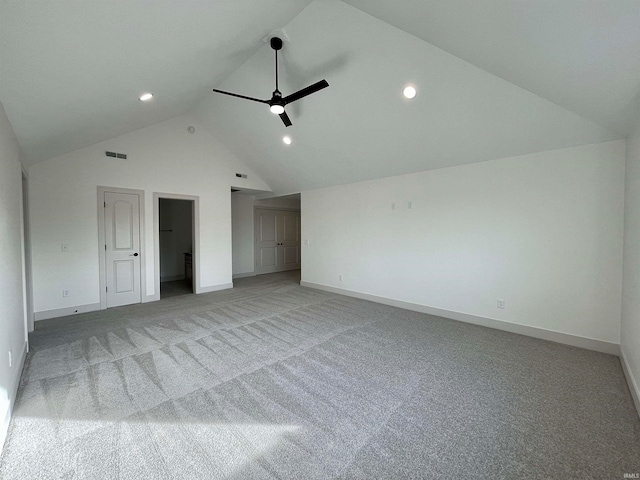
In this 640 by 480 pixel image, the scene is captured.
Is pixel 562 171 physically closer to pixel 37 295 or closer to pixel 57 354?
pixel 57 354

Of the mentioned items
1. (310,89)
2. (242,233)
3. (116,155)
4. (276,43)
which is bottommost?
(242,233)

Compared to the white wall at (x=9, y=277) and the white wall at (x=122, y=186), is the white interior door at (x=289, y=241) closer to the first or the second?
the white wall at (x=122, y=186)

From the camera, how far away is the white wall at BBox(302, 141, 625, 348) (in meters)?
3.01

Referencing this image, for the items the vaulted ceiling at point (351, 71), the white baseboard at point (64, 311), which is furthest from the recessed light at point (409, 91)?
the white baseboard at point (64, 311)

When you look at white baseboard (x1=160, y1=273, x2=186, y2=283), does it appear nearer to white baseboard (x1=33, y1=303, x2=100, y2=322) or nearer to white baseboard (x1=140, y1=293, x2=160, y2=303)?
white baseboard (x1=140, y1=293, x2=160, y2=303)

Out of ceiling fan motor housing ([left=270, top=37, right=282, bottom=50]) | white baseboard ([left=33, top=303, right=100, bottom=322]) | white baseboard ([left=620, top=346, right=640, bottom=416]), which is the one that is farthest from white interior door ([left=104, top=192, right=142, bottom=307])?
white baseboard ([left=620, top=346, right=640, bottom=416])

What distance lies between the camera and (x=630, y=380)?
2324 millimetres

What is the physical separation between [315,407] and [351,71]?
142 inches

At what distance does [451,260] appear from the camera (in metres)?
4.21

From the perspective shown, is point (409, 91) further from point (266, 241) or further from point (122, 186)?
point (266, 241)

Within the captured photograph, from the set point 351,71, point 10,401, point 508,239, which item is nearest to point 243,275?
point 10,401

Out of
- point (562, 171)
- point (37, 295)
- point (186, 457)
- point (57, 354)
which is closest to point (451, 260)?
point (562, 171)

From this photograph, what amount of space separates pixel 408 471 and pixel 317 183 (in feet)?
17.4

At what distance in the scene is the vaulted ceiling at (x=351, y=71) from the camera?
5.27 ft
